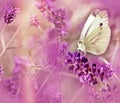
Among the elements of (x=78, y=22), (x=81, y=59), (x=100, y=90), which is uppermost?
(x=78, y=22)

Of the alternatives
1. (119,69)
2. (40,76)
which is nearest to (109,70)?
(119,69)

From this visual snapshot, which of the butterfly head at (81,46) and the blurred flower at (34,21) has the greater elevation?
the blurred flower at (34,21)

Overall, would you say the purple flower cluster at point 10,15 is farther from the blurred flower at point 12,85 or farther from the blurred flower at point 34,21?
the blurred flower at point 12,85

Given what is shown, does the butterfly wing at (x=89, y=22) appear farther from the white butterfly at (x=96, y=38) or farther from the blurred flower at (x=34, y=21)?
the blurred flower at (x=34, y=21)

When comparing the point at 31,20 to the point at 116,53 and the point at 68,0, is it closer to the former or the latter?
the point at 68,0

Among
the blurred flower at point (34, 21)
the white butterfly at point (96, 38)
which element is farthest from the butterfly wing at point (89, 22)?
the blurred flower at point (34, 21)

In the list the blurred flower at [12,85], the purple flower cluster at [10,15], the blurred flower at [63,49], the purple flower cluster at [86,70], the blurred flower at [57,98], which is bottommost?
the blurred flower at [57,98]

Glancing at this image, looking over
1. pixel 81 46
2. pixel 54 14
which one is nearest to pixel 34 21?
pixel 54 14
